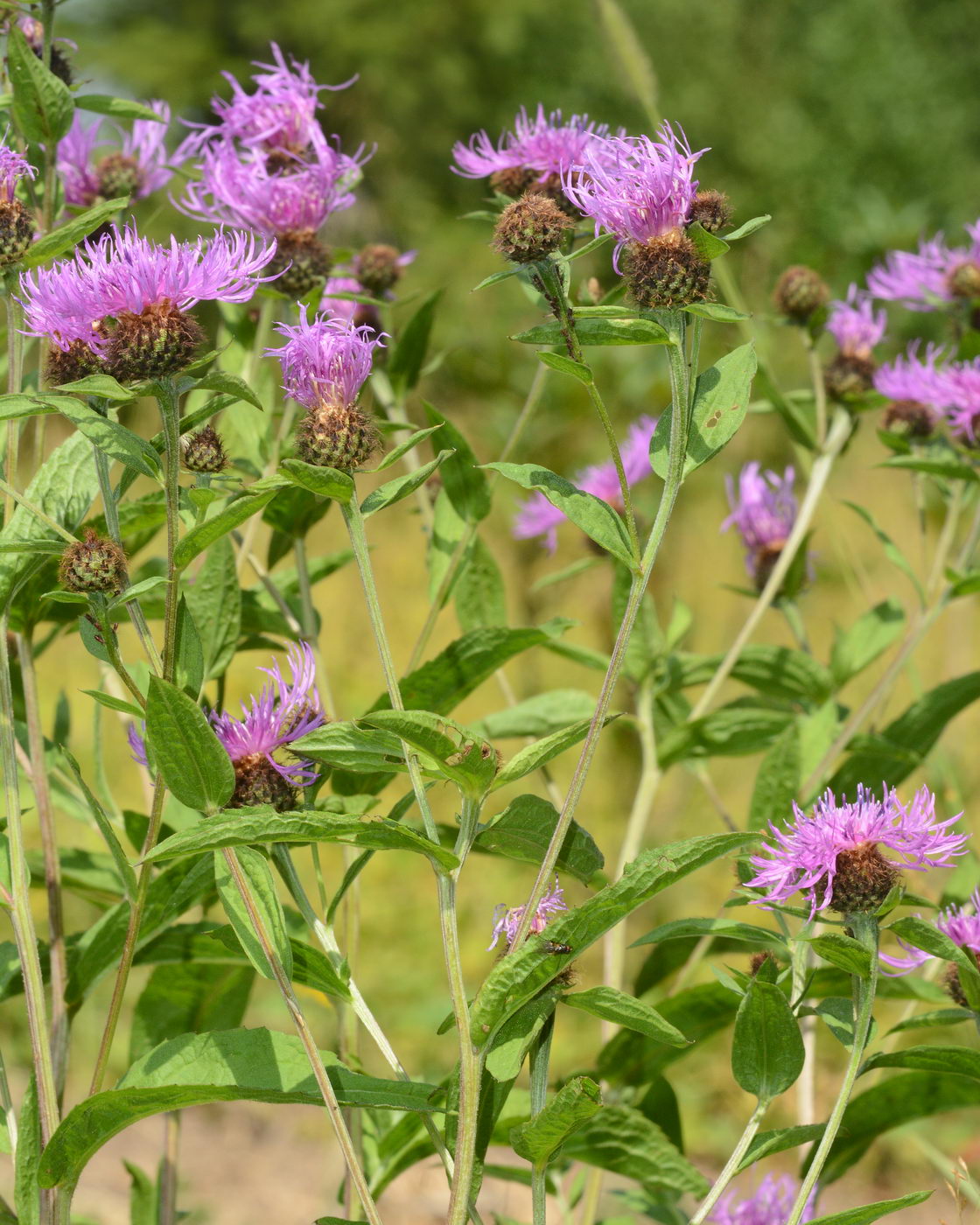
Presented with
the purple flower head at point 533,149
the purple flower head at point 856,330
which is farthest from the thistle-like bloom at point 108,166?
the purple flower head at point 856,330

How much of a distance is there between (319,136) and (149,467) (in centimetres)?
58

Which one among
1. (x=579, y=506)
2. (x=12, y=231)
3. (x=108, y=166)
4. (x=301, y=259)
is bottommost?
(x=579, y=506)

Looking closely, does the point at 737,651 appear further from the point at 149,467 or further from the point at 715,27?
the point at 715,27

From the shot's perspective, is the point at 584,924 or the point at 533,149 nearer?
the point at 584,924

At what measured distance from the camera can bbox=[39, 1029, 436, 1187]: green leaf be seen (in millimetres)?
919

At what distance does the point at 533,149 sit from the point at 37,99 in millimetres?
465

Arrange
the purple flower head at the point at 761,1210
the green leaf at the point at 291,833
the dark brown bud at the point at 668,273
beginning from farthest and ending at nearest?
the purple flower head at the point at 761,1210 < the dark brown bud at the point at 668,273 < the green leaf at the point at 291,833

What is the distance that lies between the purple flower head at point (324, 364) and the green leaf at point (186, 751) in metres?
0.24

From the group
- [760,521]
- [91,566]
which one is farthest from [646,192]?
[760,521]

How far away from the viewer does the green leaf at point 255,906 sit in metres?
0.90

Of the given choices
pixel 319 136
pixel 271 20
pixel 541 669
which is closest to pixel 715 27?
pixel 271 20

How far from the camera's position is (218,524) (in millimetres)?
886

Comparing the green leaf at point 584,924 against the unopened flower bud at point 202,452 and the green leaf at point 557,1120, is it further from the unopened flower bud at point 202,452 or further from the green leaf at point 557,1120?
the unopened flower bud at point 202,452

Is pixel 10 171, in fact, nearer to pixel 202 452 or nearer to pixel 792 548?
pixel 202 452
